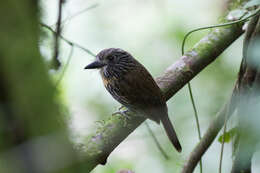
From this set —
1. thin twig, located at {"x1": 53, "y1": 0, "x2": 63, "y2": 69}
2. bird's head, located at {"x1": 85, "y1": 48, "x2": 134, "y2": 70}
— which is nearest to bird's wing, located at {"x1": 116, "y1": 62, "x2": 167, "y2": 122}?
bird's head, located at {"x1": 85, "y1": 48, "x2": 134, "y2": 70}

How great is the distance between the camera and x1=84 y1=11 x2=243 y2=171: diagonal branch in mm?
1908

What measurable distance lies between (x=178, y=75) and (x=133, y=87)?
0.35 meters

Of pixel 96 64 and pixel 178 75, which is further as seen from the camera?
pixel 96 64

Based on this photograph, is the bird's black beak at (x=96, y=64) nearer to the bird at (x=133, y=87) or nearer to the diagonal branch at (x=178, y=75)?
the bird at (x=133, y=87)

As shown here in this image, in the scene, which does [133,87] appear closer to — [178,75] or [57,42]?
[178,75]

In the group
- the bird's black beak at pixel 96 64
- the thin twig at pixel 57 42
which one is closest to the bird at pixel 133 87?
the bird's black beak at pixel 96 64

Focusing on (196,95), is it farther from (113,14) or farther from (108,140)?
(108,140)

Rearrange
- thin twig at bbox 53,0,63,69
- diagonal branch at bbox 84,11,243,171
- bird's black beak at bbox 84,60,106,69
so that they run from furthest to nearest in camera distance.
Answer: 1. bird's black beak at bbox 84,60,106,69
2. thin twig at bbox 53,0,63,69
3. diagonal branch at bbox 84,11,243,171

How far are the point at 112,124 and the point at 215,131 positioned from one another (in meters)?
0.57

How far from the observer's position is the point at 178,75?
242 cm

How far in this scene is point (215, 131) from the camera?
225 centimetres

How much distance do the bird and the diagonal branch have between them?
0.06 m

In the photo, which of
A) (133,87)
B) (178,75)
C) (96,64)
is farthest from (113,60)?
(178,75)

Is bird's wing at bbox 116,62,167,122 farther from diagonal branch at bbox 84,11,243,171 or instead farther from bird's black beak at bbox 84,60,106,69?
bird's black beak at bbox 84,60,106,69
